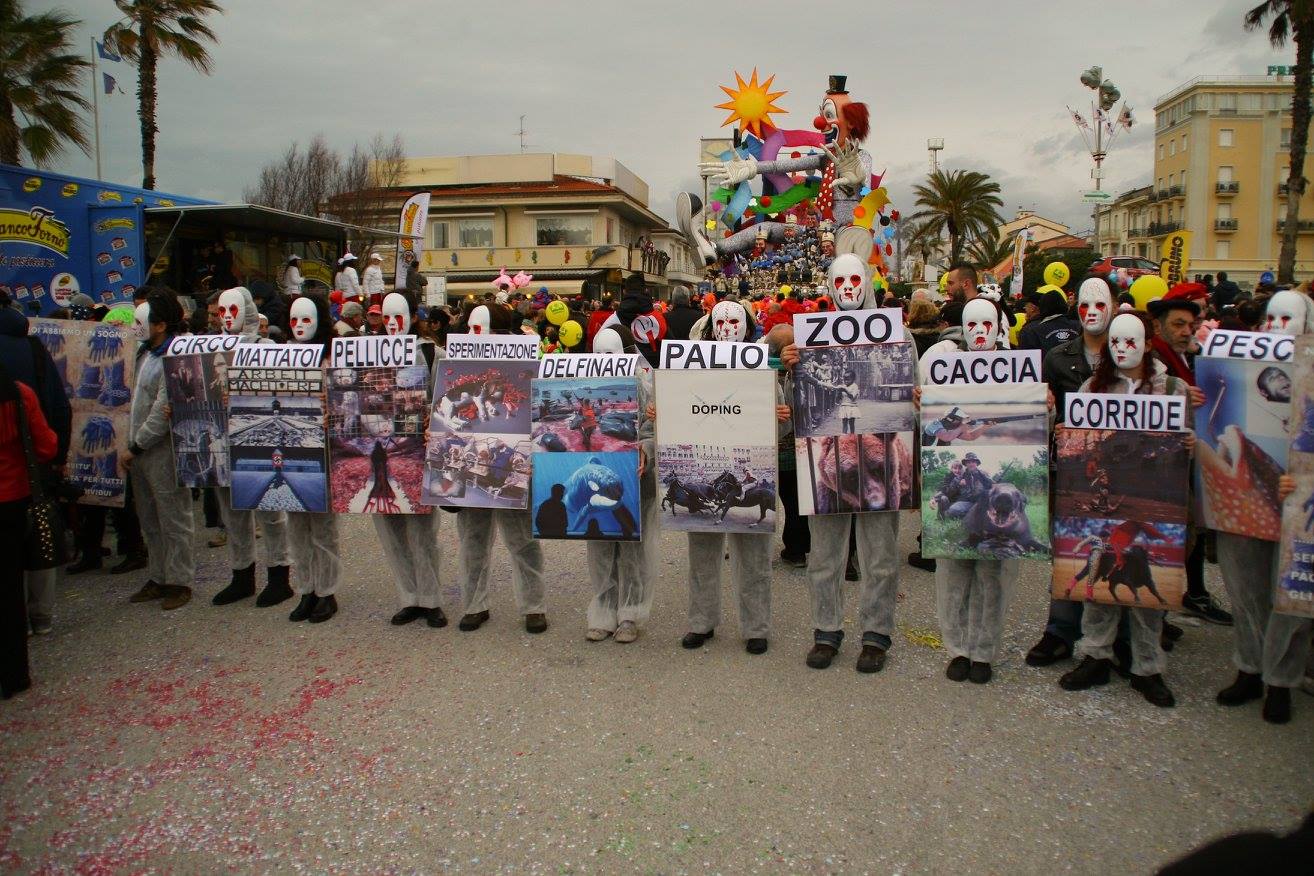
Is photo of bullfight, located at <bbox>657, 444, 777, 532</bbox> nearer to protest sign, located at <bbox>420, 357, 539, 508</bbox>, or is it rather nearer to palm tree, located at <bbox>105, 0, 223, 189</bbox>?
protest sign, located at <bbox>420, 357, 539, 508</bbox>

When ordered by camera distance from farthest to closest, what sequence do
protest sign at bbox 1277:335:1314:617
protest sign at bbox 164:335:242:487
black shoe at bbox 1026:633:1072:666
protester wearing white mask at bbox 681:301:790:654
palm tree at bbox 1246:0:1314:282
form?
palm tree at bbox 1246:0:1314:282 → protest sign at bbox 164:335:242:487 → protester wearing white mask at bbox 681:301:790:654 → black shoe at bbox 1026:633:1072:666 → protest sign at bbox 1277:335:1314:617

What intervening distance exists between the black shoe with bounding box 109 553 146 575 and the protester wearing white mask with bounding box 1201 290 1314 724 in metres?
7.85

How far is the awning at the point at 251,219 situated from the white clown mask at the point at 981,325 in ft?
43.5

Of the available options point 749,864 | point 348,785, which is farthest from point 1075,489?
point 348,785

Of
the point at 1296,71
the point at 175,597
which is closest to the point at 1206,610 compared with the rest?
the point at 175,597

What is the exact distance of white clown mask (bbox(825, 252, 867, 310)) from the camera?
16.6ft

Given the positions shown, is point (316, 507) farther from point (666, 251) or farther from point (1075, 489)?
point (666, 251)

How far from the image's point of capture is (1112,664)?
16.0ft

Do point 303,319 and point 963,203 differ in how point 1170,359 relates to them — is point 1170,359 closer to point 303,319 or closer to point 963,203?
point 303,319

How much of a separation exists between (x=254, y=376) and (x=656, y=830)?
4.12 m

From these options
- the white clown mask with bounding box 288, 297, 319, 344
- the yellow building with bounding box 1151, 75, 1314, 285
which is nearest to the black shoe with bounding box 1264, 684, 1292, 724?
the white clown mask with bounding box 288, 297, 319, 344

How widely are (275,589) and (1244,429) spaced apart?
6150 mm

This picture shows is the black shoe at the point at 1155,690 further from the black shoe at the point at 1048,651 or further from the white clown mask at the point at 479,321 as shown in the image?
the white clown mask at the point at 479,321

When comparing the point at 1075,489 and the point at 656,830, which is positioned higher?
the point at 1075,489
